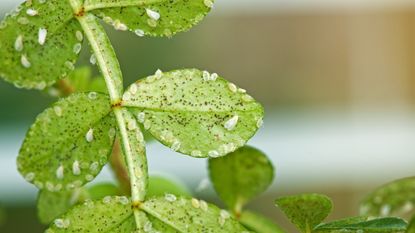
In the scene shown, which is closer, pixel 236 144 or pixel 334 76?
pixel 236 144

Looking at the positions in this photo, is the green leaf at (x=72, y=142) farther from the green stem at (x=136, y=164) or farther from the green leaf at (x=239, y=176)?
the green leaf at (x=239, y=176)

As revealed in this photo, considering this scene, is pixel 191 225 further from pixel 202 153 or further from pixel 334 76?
pixel 334 76

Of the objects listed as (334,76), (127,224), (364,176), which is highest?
(334,76)

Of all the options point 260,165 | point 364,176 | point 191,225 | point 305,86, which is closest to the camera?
point 191,225

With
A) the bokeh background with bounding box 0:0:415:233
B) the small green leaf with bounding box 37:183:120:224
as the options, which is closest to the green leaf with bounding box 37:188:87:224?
the small green leaf with bounding box 37:183:120:224

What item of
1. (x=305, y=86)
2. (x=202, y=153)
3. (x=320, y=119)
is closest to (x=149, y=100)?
(x=202, y=153)

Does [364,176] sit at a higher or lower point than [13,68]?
higher
